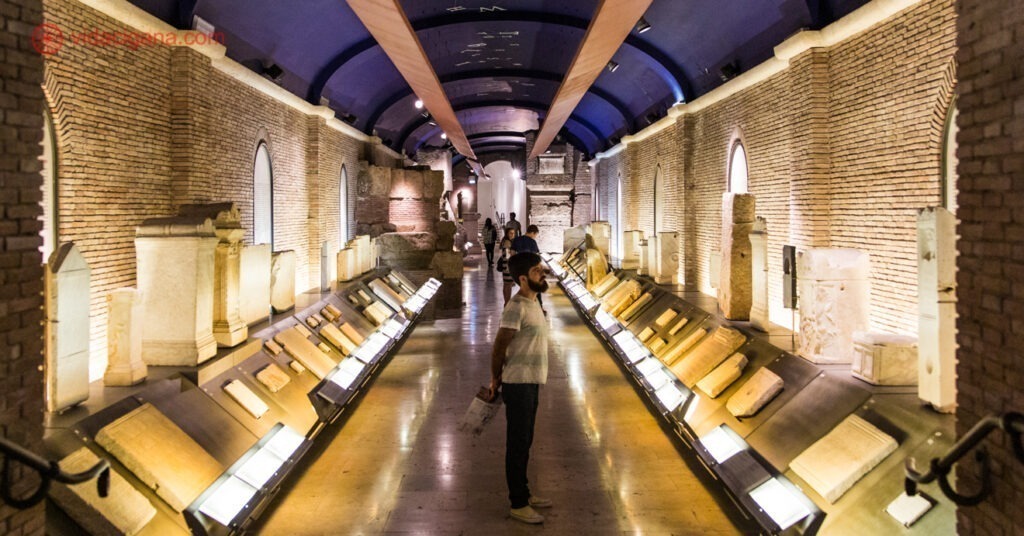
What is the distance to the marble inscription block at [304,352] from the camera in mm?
6879

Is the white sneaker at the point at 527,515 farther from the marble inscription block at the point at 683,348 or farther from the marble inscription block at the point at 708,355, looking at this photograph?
the marble inscription block at the point at 683,348

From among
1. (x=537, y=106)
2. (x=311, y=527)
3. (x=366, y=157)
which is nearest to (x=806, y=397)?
(x=311, y=527)

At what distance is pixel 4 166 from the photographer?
2.90m

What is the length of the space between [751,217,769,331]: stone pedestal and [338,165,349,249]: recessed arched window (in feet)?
37.4

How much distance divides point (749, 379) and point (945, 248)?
1.96 meters

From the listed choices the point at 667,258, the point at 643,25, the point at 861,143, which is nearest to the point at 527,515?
the point at 861,143

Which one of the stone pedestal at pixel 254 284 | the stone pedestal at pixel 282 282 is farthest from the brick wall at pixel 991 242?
the stone pedestal at pixel 282 282

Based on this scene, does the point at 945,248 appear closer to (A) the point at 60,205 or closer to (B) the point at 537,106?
(A) the point at 60,205

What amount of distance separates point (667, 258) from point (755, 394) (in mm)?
6066

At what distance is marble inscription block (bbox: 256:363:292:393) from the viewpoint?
19.5 feet

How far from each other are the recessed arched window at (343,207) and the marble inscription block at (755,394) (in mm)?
12569

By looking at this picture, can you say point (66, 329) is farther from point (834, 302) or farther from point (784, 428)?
point (834, 302)

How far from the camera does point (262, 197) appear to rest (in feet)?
37.2

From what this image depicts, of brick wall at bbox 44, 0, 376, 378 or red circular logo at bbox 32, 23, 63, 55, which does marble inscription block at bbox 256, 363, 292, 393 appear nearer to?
brick wall at bbox 44, 0, 376, 378
